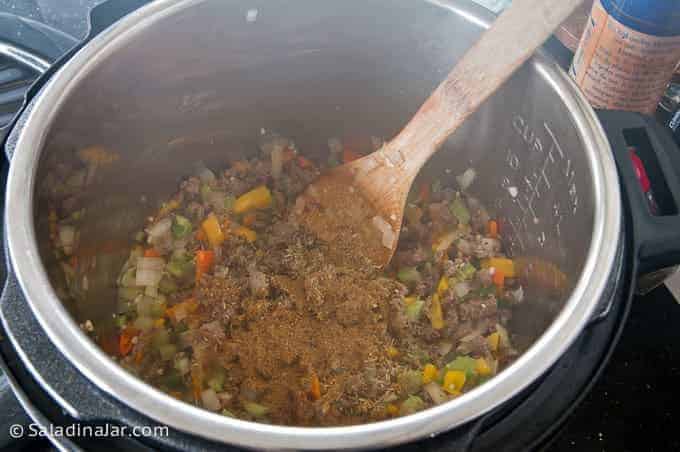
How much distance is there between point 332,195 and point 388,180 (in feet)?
0.51

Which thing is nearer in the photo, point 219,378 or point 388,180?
point 219,378

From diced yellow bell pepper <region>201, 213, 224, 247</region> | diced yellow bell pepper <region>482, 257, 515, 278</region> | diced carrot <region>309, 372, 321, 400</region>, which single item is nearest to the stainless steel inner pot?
diced yellow bell pepper <region>482, 257, 515, 278</region>

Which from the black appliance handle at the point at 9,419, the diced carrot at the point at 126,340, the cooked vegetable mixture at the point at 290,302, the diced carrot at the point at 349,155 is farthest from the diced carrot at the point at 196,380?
the diced carrot at the point at 349,155

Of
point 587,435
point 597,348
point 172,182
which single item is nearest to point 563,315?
point 597,348

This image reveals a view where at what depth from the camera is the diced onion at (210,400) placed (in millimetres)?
1139

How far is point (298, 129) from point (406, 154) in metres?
0.35

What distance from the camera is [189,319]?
1294 millimetres

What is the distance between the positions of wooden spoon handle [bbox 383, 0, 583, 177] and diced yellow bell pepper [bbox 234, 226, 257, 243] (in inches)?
15.8

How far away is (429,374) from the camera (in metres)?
1.20

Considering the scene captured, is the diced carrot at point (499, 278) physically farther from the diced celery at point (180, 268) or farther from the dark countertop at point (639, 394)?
the diced celery at point (180, 268)

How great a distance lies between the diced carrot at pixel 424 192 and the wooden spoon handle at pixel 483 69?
243mm

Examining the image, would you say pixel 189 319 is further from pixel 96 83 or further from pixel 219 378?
pixel 96 83

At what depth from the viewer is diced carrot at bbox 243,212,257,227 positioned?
1460 mm

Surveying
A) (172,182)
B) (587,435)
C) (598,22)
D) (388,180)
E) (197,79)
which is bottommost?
(587,435)
